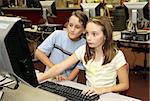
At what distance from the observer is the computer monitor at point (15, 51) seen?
1013mm

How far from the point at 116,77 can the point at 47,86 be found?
1.47 ft

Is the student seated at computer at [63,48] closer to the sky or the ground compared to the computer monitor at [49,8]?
closer to the ground

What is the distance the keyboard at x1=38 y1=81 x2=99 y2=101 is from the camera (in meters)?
1.29

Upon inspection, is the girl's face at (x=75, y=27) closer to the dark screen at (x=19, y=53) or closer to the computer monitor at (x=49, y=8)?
the dark screen at (x=19, y=53)

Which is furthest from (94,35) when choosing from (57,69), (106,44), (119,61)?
(57,69)

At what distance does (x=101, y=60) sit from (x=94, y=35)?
0.16m

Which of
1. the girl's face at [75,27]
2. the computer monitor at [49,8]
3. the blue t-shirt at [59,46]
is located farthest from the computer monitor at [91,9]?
the girl's face at [75,27]

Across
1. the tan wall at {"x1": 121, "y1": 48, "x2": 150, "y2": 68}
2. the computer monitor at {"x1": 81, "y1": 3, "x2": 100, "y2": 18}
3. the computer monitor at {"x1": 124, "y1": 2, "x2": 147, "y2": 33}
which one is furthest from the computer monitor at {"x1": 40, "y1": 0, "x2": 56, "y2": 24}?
the tan wall at {"x1": 121, "y1": 48, "x2": 150, "y2": 68}

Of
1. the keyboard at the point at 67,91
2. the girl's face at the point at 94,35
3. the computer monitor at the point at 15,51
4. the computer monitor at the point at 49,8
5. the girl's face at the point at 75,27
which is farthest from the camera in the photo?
the computer monitor at the point at 49,8

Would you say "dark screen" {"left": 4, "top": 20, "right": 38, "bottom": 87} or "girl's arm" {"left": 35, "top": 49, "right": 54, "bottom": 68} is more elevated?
"dark screen" {"left": 4, "top": 20, "right": 38, "bottom": 87}

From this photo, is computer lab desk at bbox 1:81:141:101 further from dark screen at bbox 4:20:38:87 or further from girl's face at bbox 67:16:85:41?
girl's face at bbox 67:16:85:41

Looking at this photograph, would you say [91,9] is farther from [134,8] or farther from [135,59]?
[135,59]

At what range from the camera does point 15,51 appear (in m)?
1.06

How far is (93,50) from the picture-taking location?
1.67 m
